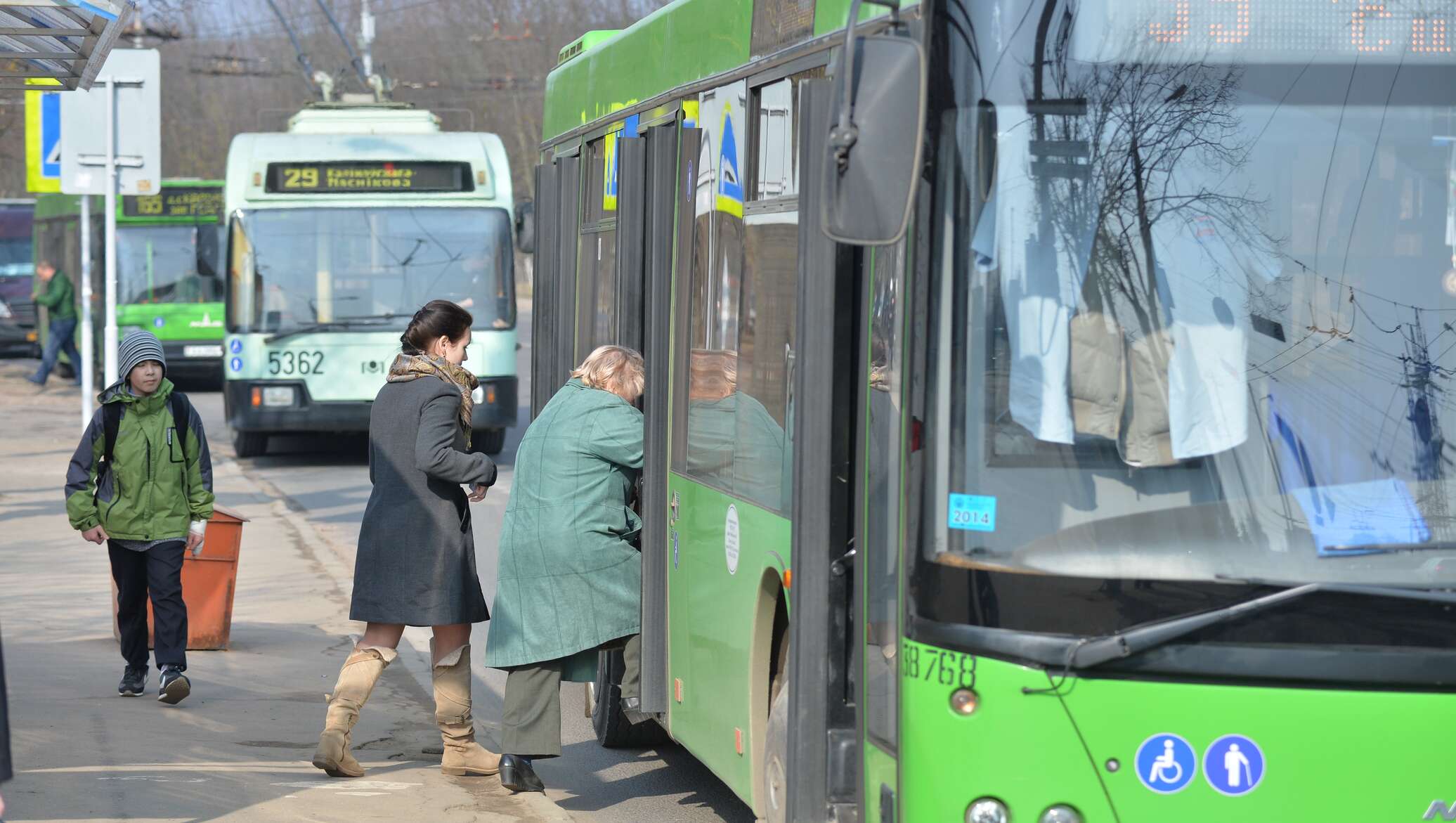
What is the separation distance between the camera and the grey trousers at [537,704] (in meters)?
6.59

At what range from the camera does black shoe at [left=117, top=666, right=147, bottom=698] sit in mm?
8336

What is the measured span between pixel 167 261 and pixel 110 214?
1558 centimetres

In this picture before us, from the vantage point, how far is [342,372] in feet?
60.8

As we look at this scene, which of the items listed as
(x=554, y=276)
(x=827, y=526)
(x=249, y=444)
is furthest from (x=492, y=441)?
(x=827, y=526)

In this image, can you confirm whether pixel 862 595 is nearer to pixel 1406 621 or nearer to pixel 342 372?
pixel 1406 621

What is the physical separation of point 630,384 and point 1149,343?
2.80m

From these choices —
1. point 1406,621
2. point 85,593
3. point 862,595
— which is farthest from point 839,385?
point 85,593

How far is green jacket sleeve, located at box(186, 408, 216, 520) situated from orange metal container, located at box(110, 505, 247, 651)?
38.4 inches

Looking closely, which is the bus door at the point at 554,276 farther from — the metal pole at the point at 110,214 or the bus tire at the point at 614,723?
the metal pole at the point at 110,214

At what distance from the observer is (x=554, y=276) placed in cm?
869

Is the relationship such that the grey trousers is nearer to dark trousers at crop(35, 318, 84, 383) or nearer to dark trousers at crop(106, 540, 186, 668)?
dark trousers at crop(106, 540, 186, 668)

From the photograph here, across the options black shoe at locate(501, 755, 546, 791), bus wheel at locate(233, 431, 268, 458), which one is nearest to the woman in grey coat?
black shoe at locate(501, 755, 546, 791)

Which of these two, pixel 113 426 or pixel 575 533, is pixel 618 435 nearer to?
A: pixel 575 533

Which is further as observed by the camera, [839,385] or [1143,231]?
[839,385]
